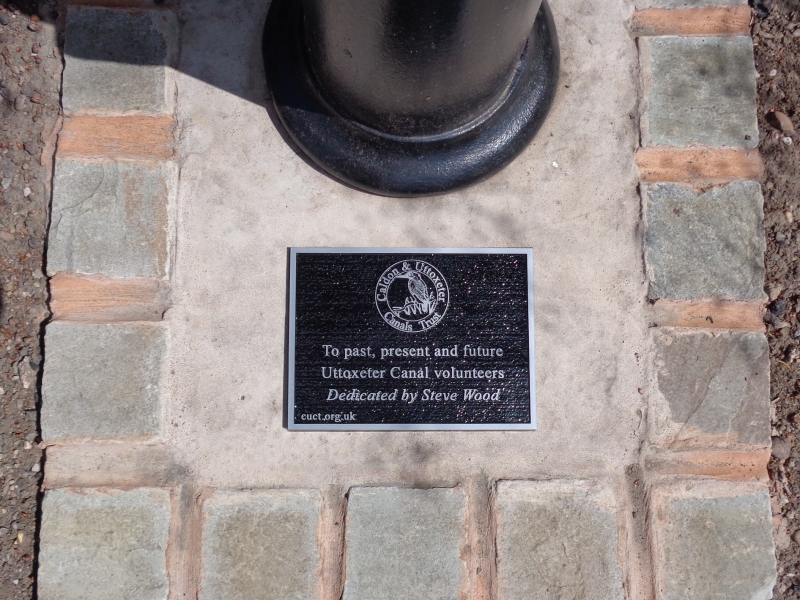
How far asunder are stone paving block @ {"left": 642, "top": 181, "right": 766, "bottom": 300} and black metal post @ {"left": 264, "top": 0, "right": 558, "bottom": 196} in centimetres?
46

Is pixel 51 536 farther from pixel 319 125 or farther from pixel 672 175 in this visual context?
pixel 672 175

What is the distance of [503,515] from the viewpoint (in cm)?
177

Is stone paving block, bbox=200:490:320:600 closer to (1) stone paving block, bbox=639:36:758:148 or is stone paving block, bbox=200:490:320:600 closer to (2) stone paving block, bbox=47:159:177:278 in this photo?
(2) stone paving block, bbox=47:159:177:278

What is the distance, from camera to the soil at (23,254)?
180 cm

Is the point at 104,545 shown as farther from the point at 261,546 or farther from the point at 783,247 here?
the point at 783,247

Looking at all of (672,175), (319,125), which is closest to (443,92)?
(319,125)

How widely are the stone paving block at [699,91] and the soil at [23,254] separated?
5.90ft

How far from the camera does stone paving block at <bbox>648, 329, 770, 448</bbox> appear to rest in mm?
1801

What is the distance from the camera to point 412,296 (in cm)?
178

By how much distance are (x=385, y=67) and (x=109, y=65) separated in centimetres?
95

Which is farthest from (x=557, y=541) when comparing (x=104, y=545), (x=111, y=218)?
(x=111, y=218)

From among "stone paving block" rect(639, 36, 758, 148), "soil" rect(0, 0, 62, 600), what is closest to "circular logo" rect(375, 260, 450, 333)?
"stone paving block" rect(639, 36, 758, 148)

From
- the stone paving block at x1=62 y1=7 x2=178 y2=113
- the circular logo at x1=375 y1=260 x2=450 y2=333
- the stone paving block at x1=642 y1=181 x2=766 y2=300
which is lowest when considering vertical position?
the circular logo at x1=375 y1=260 x2=450 y2=333

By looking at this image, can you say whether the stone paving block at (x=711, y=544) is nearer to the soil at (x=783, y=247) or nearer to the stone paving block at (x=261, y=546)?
the soil at (x=783, y=247)
